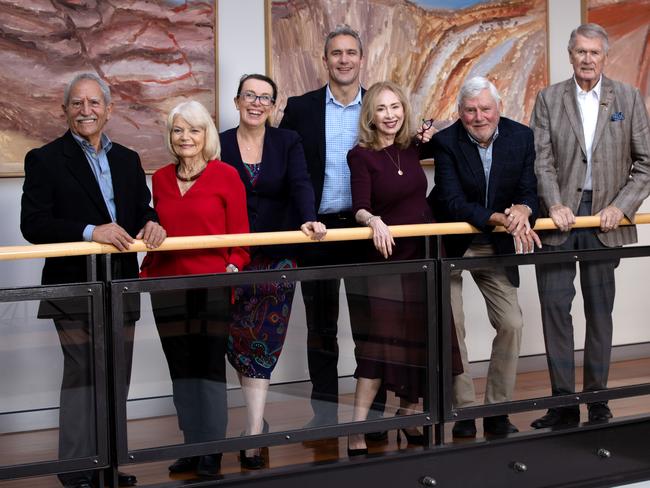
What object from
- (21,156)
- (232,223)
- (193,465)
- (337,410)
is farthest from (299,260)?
(21,156)

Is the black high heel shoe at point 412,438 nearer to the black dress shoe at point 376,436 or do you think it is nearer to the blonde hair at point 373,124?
the black dress shoe at point 376,436

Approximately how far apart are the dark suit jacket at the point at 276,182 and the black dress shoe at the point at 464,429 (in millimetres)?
1082

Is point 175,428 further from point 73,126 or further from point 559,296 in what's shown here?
point 559,296

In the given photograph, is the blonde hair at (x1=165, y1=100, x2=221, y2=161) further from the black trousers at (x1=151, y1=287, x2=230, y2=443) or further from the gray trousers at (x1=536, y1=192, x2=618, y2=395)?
the gray trousers at (x1=536, y1=192, x2=618, y2=395)

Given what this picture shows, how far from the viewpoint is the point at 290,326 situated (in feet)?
13.4

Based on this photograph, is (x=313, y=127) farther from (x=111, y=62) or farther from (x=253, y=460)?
(x=253, y=460)

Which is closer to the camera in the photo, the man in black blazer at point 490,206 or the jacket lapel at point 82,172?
the jacket lapel at point 82,172

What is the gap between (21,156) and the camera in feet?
16.9

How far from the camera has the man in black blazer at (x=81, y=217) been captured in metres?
3.75

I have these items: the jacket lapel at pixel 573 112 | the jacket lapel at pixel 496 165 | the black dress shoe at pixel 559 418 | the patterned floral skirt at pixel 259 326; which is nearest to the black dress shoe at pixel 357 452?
the patterned floral skirt at pixel 259 326

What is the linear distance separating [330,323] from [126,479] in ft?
3.18

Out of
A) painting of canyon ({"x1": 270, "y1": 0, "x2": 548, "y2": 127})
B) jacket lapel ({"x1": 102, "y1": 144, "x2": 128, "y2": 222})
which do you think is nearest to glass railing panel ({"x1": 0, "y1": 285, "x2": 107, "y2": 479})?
jacket lapel ({"x1": 102, "y1": 144, "x2": 128, "y2": 222})

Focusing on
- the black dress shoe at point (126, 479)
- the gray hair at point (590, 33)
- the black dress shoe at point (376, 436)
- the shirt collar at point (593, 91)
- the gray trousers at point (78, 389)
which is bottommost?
the black dress shoe at point (126, 479)

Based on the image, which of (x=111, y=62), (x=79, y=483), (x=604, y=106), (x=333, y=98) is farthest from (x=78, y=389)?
(x=604, y=106)
